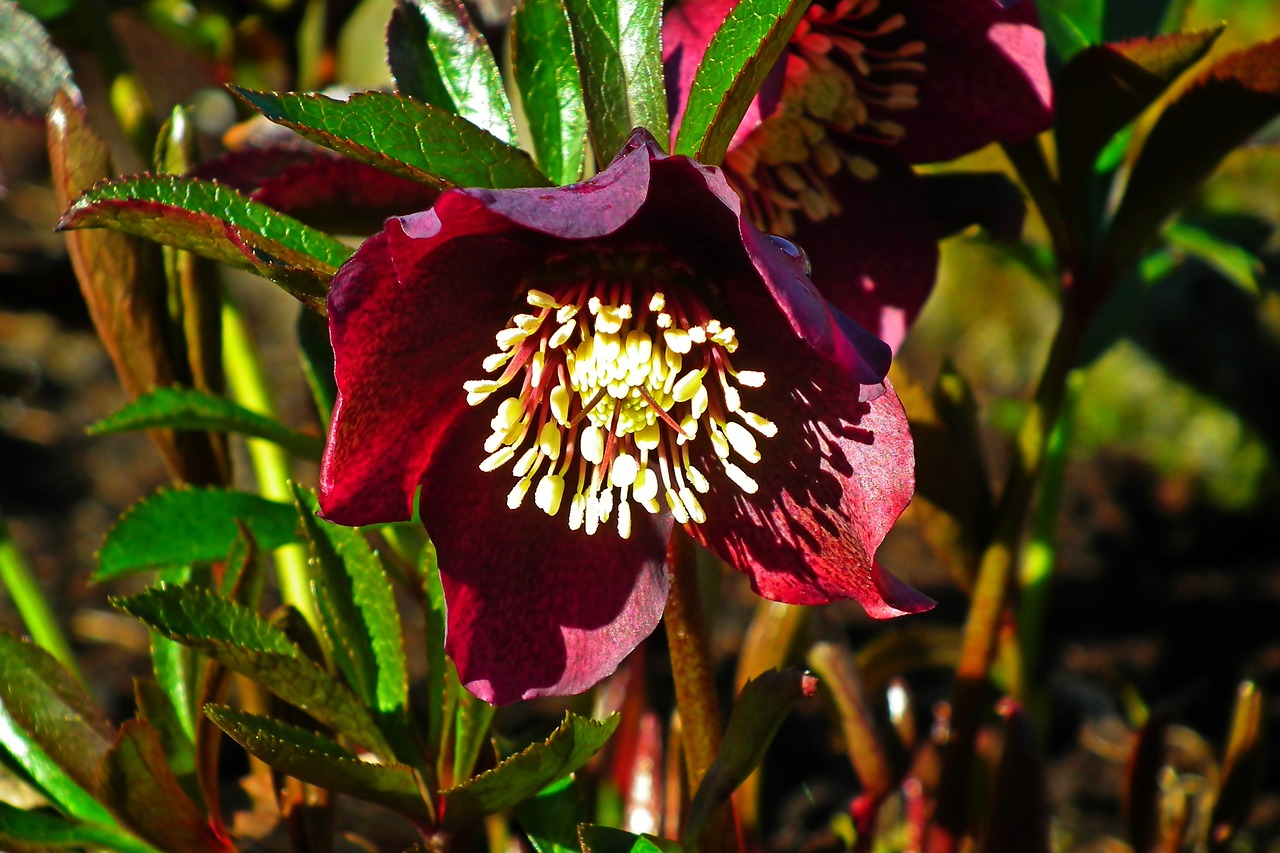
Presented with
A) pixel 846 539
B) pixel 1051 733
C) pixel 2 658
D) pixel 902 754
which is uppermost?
pixel 846 539

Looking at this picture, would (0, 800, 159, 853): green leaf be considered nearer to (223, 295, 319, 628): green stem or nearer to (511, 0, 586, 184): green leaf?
(223, 295, 319, 628): green stem

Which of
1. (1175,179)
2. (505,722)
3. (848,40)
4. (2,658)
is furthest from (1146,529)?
(2,658)

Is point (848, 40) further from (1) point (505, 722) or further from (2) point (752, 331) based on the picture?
(1) point (505, 722)

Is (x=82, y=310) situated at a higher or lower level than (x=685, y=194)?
lower

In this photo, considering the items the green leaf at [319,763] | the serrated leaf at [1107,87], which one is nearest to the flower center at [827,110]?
the serrated leaf at [1107,87]

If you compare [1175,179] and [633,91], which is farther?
[1175,179]

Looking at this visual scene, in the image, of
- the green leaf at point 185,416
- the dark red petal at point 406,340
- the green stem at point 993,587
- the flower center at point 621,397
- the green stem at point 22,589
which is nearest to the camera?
the dark red petal at point 406,340

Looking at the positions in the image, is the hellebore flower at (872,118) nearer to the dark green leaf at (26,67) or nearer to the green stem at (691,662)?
the green stem at (691,662)
